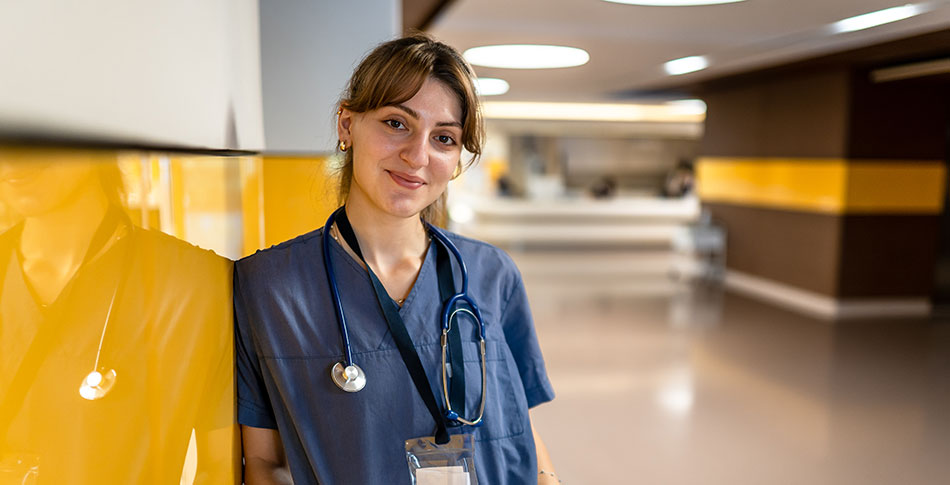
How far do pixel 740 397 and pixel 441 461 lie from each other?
4.29 metres

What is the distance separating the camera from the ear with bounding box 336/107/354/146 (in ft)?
4.93

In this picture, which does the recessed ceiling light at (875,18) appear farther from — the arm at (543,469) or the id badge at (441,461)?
the id badge at (441,461)

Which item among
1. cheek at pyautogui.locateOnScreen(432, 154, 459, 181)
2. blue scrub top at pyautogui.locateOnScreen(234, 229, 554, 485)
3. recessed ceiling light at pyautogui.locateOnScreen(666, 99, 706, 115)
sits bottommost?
blue scrub top at pyautogui.locateOnScreen(234, 229, 554, 485)

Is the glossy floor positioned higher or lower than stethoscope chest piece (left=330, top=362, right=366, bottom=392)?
lower

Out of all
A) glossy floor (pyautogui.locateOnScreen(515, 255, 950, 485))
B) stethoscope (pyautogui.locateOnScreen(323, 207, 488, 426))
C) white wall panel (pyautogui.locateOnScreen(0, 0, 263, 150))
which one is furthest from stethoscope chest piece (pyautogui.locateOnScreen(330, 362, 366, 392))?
glossy floor (pyautogui.locateOnScreen(515, 255, 950, 485))

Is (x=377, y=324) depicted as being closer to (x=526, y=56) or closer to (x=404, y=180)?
(x=404, y=180)

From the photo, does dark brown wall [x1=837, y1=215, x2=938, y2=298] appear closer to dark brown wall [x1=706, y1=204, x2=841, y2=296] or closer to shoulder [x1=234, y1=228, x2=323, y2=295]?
dark brown wall [x1=706, y1=204, x2=841, y2=296]

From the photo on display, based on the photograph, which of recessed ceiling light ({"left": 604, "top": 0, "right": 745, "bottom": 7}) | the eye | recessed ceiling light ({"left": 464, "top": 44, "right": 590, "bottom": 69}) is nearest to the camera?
the eye

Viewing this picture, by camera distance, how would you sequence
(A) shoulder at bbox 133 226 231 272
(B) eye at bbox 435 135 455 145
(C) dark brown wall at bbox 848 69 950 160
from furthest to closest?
(C) dark brown wall at bbox 848 69 950 160, (B) eye at bbox 435 135 455 145, (A) shoulder at bbox 133 226 231 272

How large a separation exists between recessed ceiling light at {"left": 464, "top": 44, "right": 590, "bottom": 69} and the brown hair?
5133 mm

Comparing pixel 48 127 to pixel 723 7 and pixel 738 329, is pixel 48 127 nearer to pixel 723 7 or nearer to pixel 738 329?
pixel 723 7

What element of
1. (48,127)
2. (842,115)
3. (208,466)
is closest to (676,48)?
(842,115)

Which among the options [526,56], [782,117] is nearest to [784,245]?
[782,117]

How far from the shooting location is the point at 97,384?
25.3 inches
